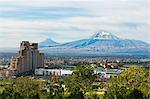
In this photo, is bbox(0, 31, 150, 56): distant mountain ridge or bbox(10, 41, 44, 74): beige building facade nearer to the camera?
bbox(10, 41, 44, 74): beige building facade

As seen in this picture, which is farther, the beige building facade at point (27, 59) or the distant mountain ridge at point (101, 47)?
the distant mountain ridge at point (101, 47)

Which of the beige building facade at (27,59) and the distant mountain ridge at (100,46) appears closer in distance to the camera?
the beige building facade at (27,59)

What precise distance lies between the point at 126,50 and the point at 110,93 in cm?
2864

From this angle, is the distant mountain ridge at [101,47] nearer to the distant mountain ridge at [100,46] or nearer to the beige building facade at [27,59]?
the distant mountain ridge at [100,46]

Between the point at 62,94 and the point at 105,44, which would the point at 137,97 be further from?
the point at 105,44

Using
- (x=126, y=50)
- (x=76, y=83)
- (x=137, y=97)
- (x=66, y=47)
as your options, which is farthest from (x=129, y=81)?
(x=126, y=50)

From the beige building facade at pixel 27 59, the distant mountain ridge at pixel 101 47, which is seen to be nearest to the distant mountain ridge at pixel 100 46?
the distant mountain ridge at pixel 101 47

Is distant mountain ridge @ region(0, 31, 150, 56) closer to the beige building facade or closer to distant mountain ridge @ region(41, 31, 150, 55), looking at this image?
distant mountain ridge @ region(41, 31, 150, 55)

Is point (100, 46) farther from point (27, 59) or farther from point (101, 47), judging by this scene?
point (27, 59)

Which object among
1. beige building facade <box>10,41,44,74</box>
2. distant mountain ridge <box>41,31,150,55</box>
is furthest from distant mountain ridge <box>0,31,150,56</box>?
beige building facade <box>10,41,44,74</box>

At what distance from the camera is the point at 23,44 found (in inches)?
443

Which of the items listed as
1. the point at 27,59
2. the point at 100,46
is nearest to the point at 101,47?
the point at 100,46

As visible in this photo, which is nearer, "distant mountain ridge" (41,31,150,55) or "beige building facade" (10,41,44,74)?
"beige building facade" (10,41,44,74)

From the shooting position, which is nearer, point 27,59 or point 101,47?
point 27,59
